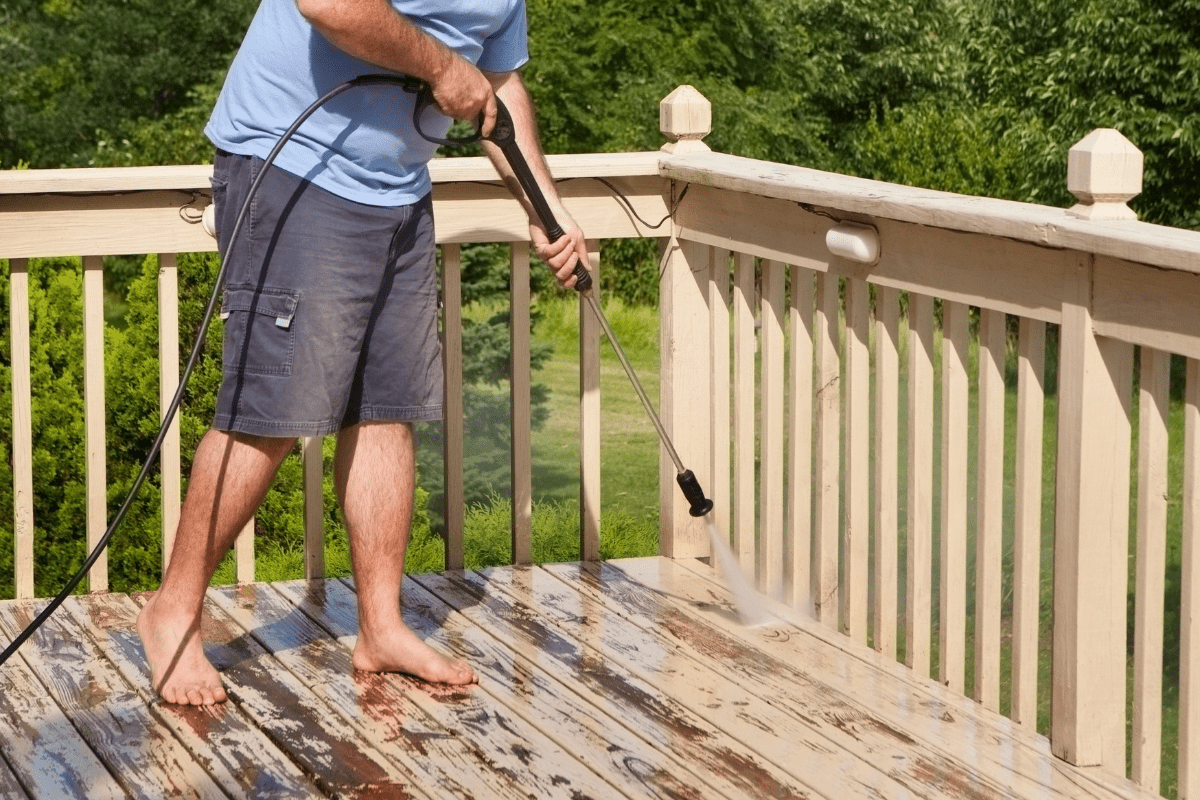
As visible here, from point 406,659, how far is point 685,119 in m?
1.31

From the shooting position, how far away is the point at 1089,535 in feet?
7.59

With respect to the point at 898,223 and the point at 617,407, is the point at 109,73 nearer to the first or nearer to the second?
the point at 617,407

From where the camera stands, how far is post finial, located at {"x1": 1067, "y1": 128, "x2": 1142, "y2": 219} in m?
2.21

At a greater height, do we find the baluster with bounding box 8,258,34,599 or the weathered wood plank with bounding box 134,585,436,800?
the baluster with bounding box 8,258,34,599

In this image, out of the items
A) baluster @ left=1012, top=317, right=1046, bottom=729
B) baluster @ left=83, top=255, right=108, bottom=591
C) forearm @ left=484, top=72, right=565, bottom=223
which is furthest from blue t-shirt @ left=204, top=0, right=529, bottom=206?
baluster @ left=1012, top=317, right=1046, bottom=729

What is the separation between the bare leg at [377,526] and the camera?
2777 millimetres

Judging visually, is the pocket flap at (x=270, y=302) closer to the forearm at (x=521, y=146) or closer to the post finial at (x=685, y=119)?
the forearm at (x=521, y=146)

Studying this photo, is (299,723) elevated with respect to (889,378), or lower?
lower

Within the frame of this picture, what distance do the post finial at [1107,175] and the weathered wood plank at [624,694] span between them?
87 centimetres

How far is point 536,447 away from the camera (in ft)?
32.5

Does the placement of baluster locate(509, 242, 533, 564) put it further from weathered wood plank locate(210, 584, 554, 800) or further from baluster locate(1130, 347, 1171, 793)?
baluster locate(1130, 347, 1171, 793)

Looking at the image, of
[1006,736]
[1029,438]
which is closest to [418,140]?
[1029,438]

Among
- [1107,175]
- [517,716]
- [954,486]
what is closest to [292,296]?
[517,716]

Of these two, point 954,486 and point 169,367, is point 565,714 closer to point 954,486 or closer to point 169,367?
point 954,486
